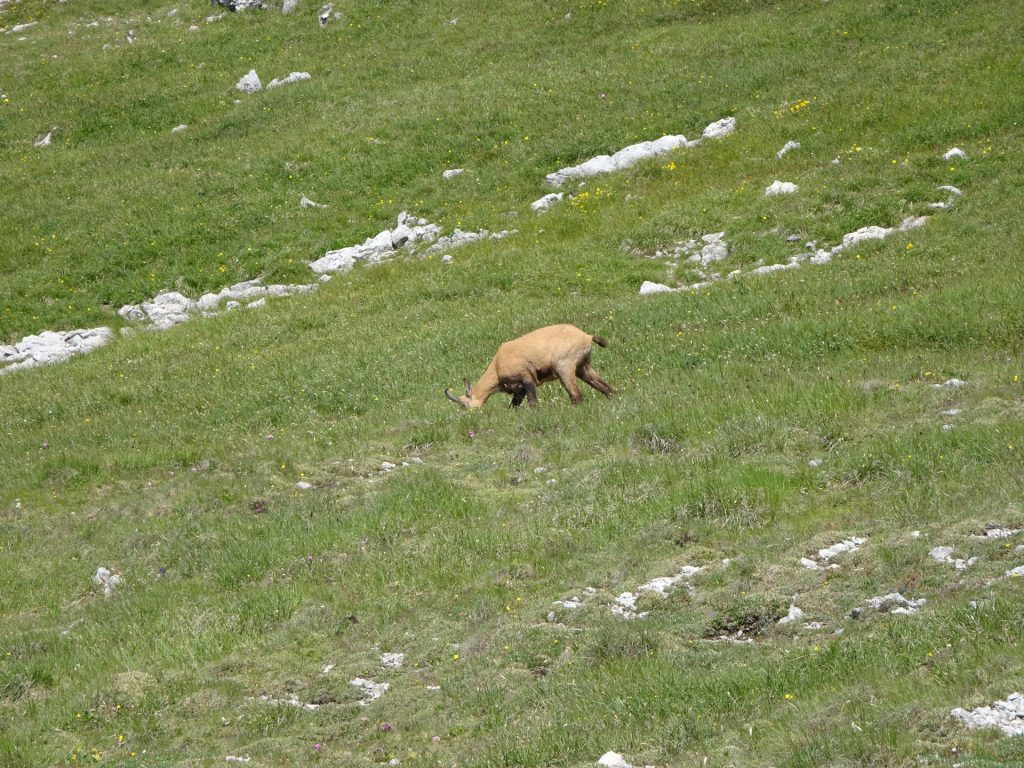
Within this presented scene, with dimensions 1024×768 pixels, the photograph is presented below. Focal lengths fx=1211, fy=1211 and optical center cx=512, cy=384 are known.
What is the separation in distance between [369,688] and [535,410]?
8.57 metres

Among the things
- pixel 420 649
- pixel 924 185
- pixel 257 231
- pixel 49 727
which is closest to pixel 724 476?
pixel 420 649

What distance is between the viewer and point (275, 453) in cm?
1870

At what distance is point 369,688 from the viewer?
34.6 ft

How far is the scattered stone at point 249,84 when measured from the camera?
1710 inches

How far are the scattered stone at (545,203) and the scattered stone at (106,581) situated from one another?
19.5 meters

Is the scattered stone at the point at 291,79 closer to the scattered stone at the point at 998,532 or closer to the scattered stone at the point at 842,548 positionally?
the scattered stone at the point at 842,548

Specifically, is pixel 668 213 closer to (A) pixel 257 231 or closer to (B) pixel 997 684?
(A) pixel 257 231

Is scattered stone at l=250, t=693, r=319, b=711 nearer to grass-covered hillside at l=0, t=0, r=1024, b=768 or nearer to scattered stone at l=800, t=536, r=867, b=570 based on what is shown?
grass-covered hillside at l=0, t=0, r=1024, b=768

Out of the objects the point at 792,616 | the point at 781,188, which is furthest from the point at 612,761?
the point at 781,188

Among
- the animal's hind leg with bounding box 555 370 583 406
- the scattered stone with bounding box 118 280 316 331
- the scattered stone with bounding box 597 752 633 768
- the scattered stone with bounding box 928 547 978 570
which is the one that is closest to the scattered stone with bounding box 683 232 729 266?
the animal's hind leg with bounding box 555 370 583 406

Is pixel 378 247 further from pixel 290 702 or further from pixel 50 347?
pixel 290 702

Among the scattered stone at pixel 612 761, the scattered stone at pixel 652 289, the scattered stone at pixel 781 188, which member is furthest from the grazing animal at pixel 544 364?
the scattered stone at pixel 612 761

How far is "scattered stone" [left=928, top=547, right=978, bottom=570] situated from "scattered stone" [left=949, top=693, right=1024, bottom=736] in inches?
122

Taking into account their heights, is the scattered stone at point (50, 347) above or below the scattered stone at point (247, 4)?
below
